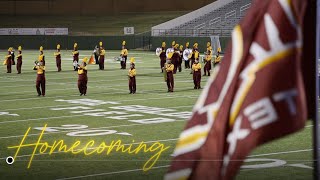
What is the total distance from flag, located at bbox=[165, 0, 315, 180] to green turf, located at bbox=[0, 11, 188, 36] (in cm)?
5428

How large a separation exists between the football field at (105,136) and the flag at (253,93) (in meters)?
6.48

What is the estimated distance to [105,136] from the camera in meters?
15.1

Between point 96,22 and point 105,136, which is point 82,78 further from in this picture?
point 96,22

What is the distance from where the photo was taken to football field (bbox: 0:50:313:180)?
11438 millimetres

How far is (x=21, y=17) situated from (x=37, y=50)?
17.2 feet

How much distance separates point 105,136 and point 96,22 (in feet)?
154

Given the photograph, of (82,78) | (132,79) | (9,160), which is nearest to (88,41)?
(132,79)

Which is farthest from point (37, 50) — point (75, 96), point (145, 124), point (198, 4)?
point (145, 124)

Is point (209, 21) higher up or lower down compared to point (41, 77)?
higher up

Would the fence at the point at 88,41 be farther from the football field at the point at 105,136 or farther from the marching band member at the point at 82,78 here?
the marching band member at the point at 82,78

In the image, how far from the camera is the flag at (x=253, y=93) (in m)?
4.11

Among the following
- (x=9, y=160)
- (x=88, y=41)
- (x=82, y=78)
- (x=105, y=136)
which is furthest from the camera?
(x=88, y=41)

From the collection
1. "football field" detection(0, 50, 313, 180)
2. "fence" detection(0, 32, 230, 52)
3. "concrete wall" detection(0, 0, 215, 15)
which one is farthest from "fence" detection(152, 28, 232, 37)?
"football field" detection(0, 50, 313, 180)

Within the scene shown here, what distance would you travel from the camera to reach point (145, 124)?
55.1 feet
